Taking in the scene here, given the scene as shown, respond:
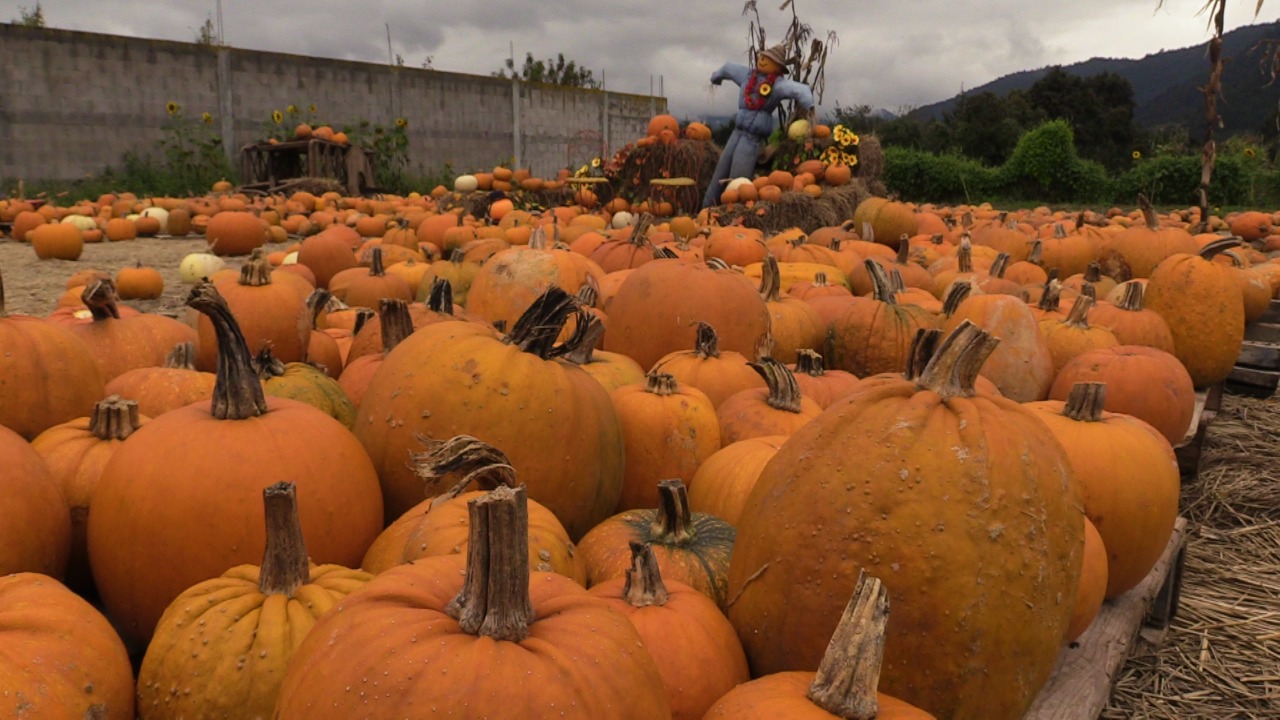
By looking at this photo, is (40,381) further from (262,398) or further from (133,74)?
(133,74)

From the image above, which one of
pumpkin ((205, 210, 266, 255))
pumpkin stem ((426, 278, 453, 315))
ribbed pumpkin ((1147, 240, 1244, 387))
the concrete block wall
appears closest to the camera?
pumpkin stem ((426, 278, 453, 315))

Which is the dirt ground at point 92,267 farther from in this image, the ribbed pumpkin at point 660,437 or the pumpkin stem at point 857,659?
the pumpkin stem at point 857,659

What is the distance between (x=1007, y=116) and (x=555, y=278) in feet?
152

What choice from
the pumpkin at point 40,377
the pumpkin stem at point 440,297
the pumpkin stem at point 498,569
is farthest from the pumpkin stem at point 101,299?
the pumpkin stem at point 498,569

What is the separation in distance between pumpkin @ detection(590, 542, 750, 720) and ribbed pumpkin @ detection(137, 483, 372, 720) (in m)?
0.51

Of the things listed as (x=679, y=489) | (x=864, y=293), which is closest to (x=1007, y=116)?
(x=864, y=293)

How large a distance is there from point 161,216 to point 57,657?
491 inches

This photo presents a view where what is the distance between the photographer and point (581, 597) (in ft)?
3.77

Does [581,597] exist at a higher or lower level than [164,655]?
higher

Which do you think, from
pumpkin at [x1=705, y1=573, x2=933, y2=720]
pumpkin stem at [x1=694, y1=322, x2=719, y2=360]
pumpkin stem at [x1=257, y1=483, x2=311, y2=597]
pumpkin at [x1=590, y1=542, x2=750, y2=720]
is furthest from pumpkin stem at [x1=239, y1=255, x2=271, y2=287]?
pumpkin at [x1=705, y1=573, x2=933, y2=720]

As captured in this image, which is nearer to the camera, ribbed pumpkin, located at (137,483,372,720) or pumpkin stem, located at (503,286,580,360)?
ribbed pumpkin, located at (137,483,372,720)

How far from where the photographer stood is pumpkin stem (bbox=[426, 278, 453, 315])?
2895 mm

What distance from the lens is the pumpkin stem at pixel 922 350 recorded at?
1.49 meters

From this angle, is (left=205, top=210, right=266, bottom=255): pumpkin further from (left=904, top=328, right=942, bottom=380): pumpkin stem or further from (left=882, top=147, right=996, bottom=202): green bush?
(left=882, top=147, right=996, bottom=202): green bush
